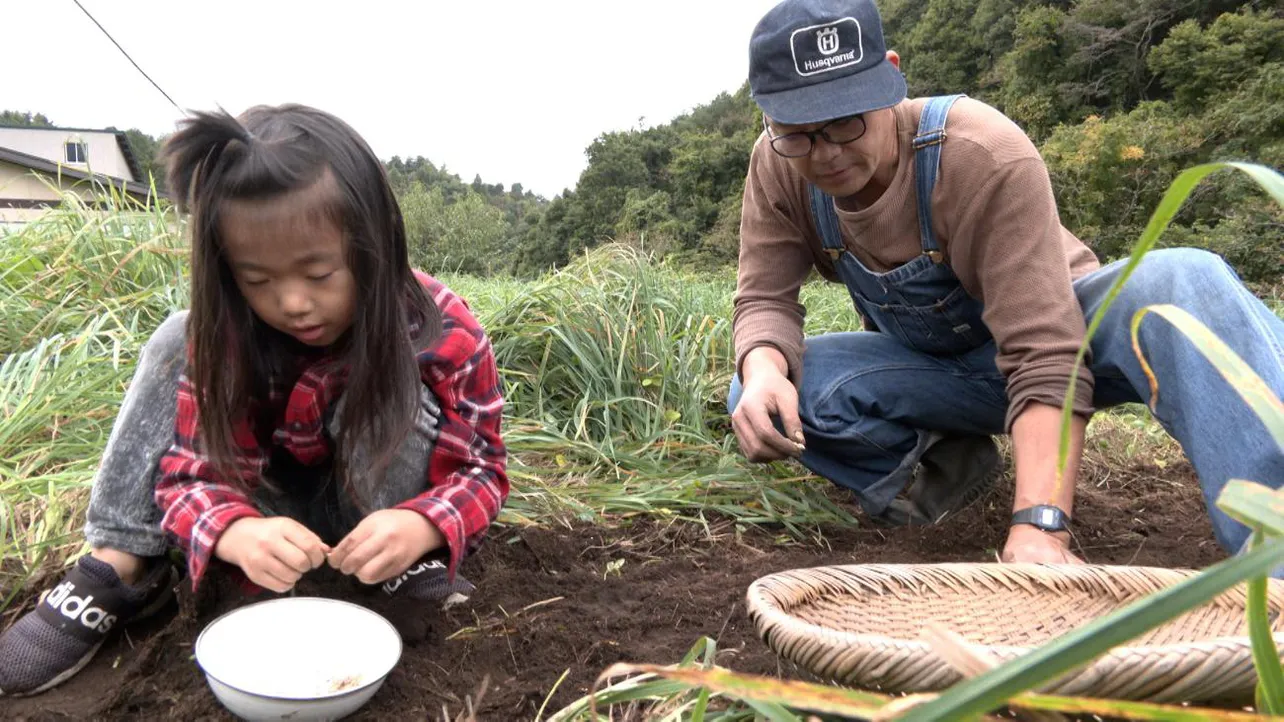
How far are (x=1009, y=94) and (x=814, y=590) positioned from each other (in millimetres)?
17328

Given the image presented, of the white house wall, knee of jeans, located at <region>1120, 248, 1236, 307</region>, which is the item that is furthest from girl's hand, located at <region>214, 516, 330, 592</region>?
the white house wall

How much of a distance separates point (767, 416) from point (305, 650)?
93 cm

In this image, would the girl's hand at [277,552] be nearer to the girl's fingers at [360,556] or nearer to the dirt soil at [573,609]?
the girl's fingers at [360,556]

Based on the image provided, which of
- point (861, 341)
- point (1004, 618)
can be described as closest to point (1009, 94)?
point (861, 341)

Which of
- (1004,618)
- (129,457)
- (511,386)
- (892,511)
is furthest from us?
(511,386)

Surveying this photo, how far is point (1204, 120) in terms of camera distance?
39.2 feet

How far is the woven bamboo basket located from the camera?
759mm

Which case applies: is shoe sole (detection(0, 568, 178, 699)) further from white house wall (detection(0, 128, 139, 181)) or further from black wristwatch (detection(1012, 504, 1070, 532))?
white house wall (detection(0, 128, 139, 181))

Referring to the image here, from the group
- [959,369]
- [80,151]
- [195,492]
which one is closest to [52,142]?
[80,151]

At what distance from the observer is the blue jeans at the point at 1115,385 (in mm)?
1343

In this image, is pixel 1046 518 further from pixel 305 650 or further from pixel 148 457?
pixel 148 457

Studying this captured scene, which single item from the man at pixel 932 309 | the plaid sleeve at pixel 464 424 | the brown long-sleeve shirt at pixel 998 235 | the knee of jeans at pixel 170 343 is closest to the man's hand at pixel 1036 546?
the man at pixel 932 309

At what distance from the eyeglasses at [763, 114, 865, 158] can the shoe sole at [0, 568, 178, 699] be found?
4.10 ft

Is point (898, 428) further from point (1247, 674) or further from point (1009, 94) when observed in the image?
point (1009, 94)
